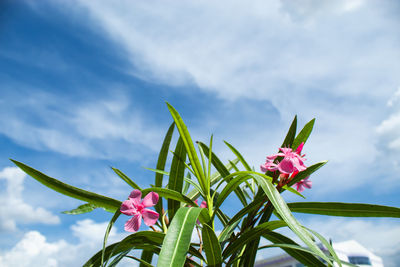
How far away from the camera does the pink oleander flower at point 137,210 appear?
90cm

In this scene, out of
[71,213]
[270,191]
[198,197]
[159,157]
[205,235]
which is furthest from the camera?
[198,197]

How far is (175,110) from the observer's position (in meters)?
1.02

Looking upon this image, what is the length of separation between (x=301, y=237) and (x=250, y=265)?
0.47 metres

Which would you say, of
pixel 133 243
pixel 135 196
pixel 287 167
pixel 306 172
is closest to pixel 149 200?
pixel 135 196

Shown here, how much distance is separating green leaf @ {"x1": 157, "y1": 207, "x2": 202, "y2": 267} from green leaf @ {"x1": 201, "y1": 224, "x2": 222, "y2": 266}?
136mm

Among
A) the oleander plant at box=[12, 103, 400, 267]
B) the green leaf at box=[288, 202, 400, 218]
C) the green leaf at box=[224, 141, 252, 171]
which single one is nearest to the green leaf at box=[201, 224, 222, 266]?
the oleander plant at box=[12, 103, 400, 267]

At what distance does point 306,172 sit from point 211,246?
1.53 feet

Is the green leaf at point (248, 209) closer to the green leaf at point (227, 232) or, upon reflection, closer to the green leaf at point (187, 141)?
the green leaf at point (227, 232)

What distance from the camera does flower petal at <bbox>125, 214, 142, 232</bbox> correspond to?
91 centimetres

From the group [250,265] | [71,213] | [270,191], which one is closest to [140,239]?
[71,213]

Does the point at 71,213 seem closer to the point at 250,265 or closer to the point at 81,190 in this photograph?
the point at 81,190

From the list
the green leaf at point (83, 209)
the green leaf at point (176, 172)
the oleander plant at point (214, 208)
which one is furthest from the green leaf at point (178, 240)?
the green leaf at point (83, 209)

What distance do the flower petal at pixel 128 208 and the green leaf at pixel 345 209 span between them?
60 cm

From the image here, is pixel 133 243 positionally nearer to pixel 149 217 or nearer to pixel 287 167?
pixel 149 217
